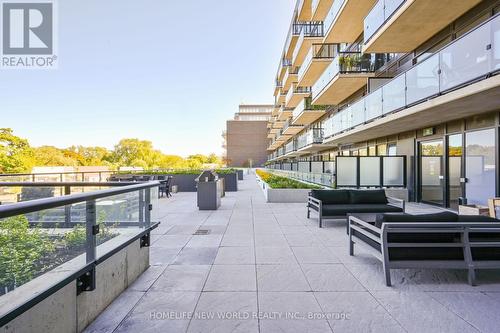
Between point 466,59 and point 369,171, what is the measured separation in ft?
22.6

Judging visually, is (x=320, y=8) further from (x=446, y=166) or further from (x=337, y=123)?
(x=446, y=166)

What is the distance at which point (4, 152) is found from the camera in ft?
96.9

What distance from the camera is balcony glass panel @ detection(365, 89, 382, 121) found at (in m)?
10.9

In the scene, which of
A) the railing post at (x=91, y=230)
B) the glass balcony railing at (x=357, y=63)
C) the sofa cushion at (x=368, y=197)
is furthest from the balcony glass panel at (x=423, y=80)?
the railing post at (x=91, y=230)

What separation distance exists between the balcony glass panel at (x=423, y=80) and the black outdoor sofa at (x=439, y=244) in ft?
17.1

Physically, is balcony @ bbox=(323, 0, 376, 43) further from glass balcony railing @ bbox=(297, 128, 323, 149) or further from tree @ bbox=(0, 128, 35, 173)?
tree @ bbox=(0, 128, 35, 173)

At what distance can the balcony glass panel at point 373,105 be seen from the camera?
10.9 meters

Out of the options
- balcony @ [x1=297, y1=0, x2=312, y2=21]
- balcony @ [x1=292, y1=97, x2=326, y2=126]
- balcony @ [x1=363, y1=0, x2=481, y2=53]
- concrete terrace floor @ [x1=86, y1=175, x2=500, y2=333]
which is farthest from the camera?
balcony @ [x1=292, y1=97, x2=326, y2=126]

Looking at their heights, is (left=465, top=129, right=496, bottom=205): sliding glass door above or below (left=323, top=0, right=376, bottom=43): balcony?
below

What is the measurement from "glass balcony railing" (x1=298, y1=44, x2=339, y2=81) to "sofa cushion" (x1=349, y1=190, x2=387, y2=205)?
14.8 m

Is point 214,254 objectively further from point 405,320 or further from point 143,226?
point 405,320

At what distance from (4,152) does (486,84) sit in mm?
39052

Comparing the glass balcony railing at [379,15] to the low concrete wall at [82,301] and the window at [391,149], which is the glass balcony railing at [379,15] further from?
the low concrete wall at [82,301]

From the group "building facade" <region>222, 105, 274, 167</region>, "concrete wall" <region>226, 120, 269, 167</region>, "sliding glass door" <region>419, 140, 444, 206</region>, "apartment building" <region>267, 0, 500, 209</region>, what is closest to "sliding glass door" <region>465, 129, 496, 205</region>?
"apartment building" <region>267, 0, 500, 209</region>
